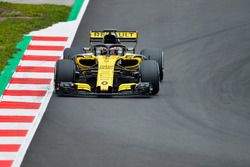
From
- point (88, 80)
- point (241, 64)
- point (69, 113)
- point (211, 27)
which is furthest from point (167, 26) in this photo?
point (69, 113)

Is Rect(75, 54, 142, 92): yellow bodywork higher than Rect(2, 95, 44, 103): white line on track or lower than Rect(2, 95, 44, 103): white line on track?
higher

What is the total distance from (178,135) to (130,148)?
5.22ft

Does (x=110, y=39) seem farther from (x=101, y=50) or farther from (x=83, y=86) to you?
(x=83, y=86)

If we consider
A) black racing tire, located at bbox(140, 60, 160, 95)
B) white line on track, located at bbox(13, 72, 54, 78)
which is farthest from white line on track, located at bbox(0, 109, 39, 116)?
white line on track, located at bbox(13, 72, 54, 78)

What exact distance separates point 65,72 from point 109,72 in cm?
110

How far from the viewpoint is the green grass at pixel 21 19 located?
3275 cm

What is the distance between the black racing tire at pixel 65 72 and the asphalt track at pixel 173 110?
2.07 feet

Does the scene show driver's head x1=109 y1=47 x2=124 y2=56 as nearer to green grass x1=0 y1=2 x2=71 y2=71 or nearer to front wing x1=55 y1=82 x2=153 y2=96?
front wing x1=55 y1=82 x2=153 y2=96

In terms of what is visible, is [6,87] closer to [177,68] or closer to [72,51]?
[72,51]

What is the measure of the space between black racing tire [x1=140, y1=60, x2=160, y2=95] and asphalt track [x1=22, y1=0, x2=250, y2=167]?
367 millimetres

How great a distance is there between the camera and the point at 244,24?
3462 centimetres

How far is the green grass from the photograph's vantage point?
32750mm

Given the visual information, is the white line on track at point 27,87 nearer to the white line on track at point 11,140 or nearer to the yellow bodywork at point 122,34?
the yellow bodywork at point 122,34

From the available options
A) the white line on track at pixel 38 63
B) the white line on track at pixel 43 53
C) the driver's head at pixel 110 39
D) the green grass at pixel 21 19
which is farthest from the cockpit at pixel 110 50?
the green grass at pixel 21 19
